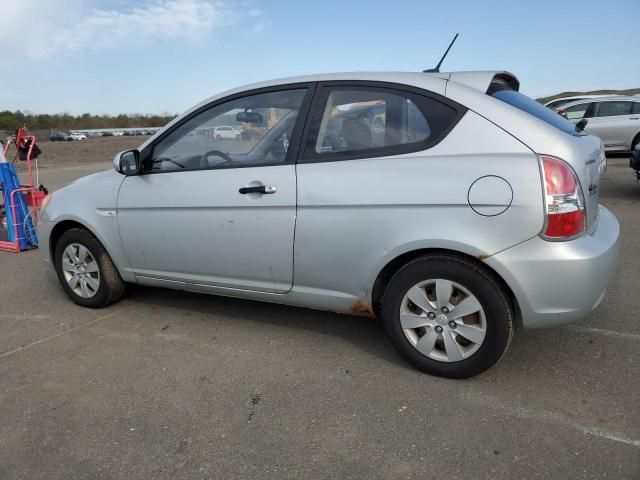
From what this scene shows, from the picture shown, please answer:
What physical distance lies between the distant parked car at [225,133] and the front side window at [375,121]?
0.67 metres

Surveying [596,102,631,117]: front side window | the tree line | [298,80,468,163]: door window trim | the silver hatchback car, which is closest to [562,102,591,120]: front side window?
[596,102,631,117]: front side window

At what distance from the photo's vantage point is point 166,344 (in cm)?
354

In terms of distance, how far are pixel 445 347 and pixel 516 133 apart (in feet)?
4.00

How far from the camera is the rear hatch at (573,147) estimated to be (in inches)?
102

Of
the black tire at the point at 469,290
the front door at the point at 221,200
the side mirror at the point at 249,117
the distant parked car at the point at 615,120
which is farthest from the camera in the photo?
the distant parked car at the point at 615,120

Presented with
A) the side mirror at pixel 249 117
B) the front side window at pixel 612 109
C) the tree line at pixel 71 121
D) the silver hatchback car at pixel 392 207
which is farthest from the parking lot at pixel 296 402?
the tree line at pixel 71 121

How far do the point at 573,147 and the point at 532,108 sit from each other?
458mm

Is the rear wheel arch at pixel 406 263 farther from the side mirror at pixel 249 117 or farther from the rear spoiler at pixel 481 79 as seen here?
the side mirror at pixel 249 117

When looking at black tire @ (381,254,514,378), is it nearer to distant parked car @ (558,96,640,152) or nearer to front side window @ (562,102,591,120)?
distant parked car @ (558,96,640,152)

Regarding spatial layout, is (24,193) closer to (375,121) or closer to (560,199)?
(375,121)

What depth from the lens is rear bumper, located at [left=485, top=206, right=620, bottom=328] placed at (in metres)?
2.54

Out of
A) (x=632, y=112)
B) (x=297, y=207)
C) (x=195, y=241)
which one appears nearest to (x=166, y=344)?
(x=195, y=241)

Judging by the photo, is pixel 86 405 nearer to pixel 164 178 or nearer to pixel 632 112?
pixel 164 178

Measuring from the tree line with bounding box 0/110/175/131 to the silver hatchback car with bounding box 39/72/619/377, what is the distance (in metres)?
83.1
